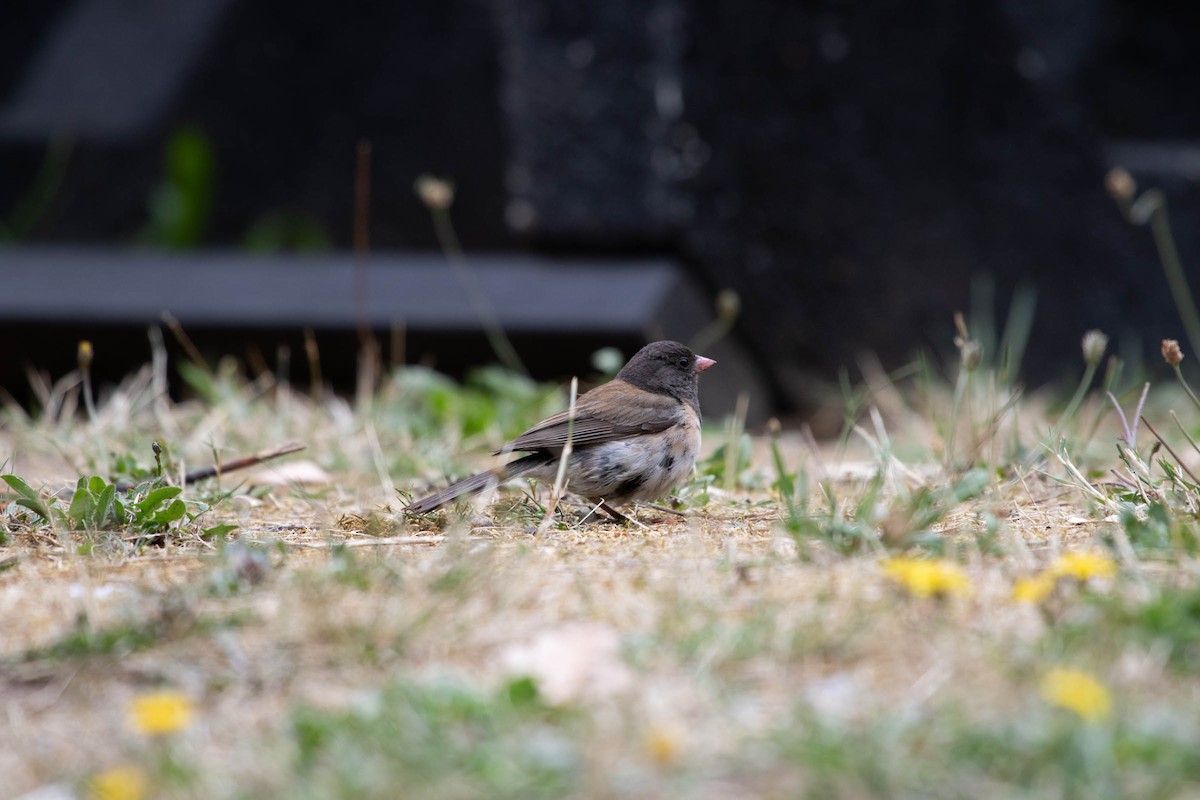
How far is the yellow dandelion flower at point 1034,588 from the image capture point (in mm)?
1840

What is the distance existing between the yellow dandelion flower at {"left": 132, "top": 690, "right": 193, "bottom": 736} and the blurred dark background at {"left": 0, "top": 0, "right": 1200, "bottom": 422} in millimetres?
3390

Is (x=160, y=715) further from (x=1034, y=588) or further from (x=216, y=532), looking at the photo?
(x=1034, y=588)

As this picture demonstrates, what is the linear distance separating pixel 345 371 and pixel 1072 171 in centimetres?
337

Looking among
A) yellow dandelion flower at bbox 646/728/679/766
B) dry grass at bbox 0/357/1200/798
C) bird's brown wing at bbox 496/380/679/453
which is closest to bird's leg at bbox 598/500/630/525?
bird's brown wing at bbox 496/380/679/453

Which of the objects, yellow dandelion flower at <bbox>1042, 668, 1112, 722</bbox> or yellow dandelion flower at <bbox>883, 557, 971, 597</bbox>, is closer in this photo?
yellow dandelion flower at <bbox>1042, 668, 1112, 722</bbox>

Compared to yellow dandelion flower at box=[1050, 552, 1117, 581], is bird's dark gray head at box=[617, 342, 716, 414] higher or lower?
lower

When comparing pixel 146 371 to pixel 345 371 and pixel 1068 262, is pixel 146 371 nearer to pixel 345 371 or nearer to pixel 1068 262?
pixel 345 371

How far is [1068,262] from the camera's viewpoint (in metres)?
5.89

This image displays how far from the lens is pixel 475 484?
2941mm

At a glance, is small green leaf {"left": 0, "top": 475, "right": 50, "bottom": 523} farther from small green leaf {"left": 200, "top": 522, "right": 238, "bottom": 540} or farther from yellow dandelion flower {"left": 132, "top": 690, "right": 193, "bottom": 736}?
yellow dandelion flower {"left": 132, "top": 690, "right": 193, "bottom": 736}

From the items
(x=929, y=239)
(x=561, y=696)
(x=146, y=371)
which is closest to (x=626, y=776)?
(x=561, y=696)

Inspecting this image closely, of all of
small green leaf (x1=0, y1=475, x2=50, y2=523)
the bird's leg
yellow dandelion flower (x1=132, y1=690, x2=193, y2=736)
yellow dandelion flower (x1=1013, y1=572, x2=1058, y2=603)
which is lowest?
the bird's leg

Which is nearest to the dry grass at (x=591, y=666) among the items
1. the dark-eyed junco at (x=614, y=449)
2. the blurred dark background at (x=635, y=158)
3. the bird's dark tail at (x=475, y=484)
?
the bird's dark tail at (x=475, y=484)

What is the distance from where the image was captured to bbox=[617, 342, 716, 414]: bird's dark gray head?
12.0 feet
